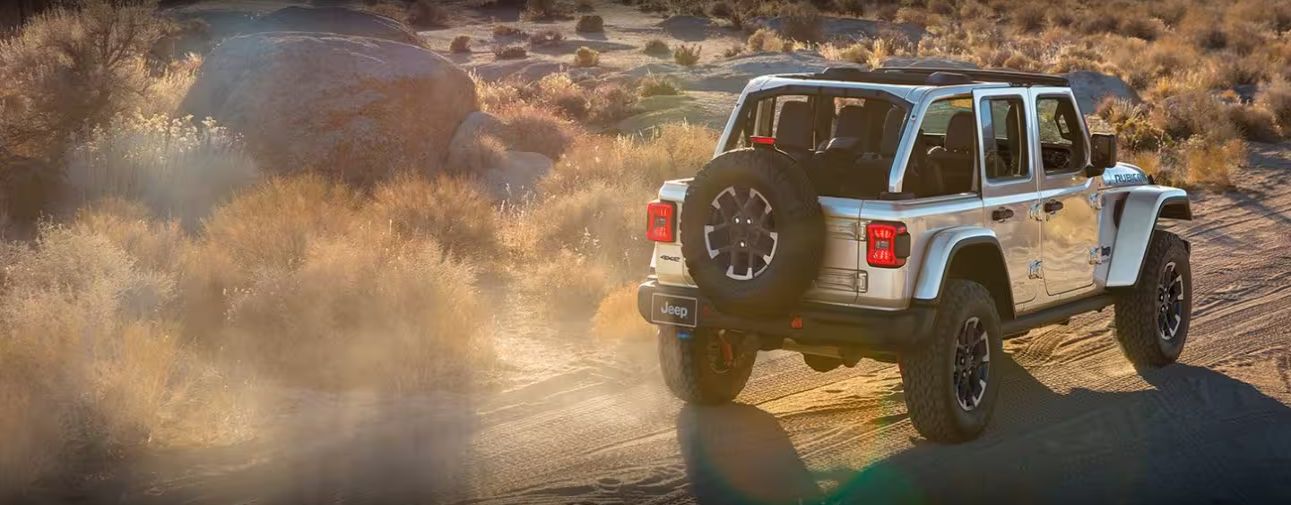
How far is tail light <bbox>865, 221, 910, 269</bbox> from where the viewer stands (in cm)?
781

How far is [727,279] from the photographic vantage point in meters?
8.11

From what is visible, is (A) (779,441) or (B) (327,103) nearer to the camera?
(A) (779,441)

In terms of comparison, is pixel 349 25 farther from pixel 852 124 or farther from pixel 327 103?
pixel 852 124

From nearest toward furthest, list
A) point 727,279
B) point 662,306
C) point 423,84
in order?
point 727,279 → point 662,306 → point 423,84

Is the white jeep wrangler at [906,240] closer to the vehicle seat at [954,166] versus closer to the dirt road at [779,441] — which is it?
the vehicle seat at [954,166]

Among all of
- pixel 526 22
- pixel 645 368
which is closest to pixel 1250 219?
pixel 645 368

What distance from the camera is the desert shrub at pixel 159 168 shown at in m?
16.3

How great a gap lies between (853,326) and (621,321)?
4146 millimetres

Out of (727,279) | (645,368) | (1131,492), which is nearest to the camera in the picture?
(1131,492)

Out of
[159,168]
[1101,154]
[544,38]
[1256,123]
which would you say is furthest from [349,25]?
[544,38]

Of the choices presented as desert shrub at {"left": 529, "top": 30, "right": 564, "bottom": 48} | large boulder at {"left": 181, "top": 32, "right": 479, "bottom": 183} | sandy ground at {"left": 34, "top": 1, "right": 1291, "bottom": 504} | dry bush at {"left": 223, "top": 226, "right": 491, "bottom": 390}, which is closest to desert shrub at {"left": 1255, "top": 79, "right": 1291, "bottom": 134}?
large boulder at {"left": 181, "top": 32, "right": 479, "bottom": 183}

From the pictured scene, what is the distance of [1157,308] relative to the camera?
402 inches

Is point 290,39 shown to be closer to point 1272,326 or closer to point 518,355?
point 518,355

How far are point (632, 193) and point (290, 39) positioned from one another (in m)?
5.58
